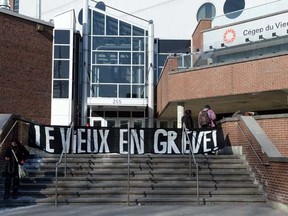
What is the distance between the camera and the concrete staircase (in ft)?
38.6

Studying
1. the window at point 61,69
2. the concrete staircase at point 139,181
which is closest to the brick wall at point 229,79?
the concrete staircase at point 139,181

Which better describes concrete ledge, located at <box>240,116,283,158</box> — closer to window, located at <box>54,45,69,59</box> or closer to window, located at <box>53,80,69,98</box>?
window, located at <box>53,80,69,98</box>

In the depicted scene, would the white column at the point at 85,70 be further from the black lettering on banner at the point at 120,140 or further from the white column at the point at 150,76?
the black lettering on banner at the point at 120,140

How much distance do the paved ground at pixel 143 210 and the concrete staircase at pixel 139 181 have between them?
435mm

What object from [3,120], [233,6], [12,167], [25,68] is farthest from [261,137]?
[233,6]

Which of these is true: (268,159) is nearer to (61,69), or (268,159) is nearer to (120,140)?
(120,140)

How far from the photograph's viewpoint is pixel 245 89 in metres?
19.8

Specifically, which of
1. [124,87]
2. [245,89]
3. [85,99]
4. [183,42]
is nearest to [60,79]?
[85,99]

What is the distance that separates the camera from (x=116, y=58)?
99.7 ft

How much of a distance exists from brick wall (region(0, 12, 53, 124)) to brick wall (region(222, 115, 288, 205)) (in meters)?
13.3

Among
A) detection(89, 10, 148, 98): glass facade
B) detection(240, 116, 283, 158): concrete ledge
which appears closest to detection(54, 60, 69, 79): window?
detection(89, 10, 148, 98): glass facade

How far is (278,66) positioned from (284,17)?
2.72m

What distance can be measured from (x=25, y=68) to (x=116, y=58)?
659cm

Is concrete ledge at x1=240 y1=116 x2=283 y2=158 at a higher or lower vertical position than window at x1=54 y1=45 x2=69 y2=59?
lower
